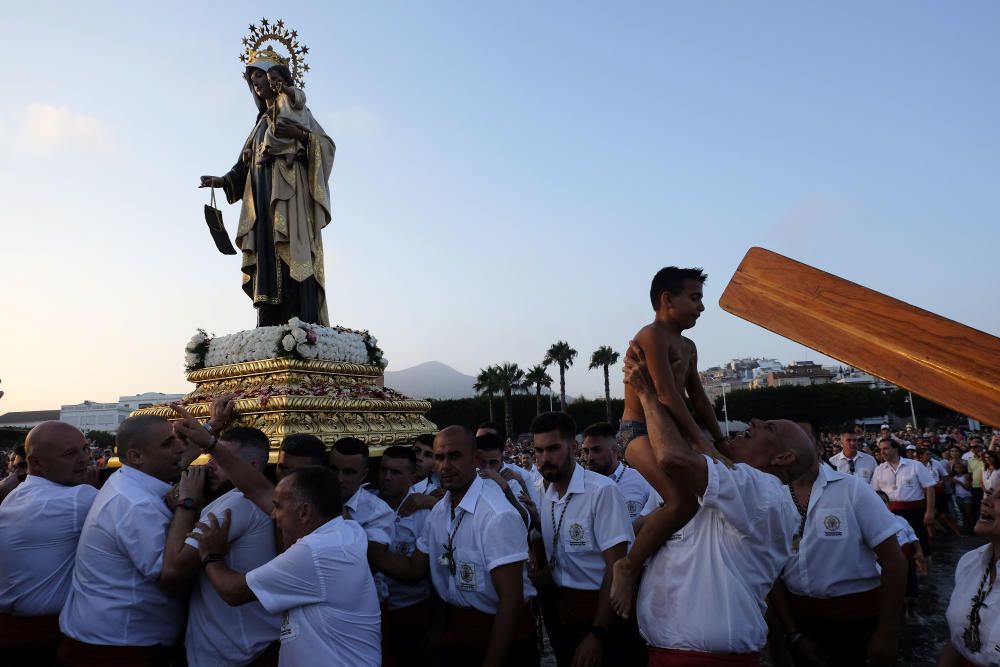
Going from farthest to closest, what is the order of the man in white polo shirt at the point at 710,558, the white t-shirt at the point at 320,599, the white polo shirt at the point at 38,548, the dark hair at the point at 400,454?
the dark hair at the point at 400,454, the white polo shirt at the point at 38,548, the white t-shirt at the point at 320,599, the man in white polo shirt at the point at 710,558

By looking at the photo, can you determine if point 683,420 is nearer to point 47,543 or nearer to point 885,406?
point 47,543

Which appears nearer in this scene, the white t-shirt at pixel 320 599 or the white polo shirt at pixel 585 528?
the white t-shirt at pixel 320 599

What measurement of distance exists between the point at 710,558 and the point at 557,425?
1511 mm

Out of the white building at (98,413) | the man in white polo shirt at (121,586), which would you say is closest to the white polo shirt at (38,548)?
the man in white polo shirt at (121,586)

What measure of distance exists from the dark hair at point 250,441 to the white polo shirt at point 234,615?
43 centimetres

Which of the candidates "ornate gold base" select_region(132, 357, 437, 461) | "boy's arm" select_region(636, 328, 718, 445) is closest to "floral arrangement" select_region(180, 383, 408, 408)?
"ornate gold base" select_region(132, 357, 437, 461)

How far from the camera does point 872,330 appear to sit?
115 centimetres

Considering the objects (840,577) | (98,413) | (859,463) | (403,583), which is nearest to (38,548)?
(403,583)

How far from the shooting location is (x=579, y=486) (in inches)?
151

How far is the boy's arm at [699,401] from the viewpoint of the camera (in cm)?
383

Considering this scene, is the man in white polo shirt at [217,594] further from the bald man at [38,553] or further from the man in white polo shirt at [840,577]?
the man in white polo shirt at [840,577]

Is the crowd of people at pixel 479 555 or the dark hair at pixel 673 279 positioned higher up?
the dark hair at pixel 673 279

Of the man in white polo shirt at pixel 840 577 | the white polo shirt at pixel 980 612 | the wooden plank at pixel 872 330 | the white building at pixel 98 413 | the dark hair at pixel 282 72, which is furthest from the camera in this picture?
the white building at pixel 98 413

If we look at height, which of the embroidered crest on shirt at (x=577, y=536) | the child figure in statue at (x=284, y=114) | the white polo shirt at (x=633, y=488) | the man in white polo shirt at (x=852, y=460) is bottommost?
the embroidered crest on shirt at (x=577, y=536)
